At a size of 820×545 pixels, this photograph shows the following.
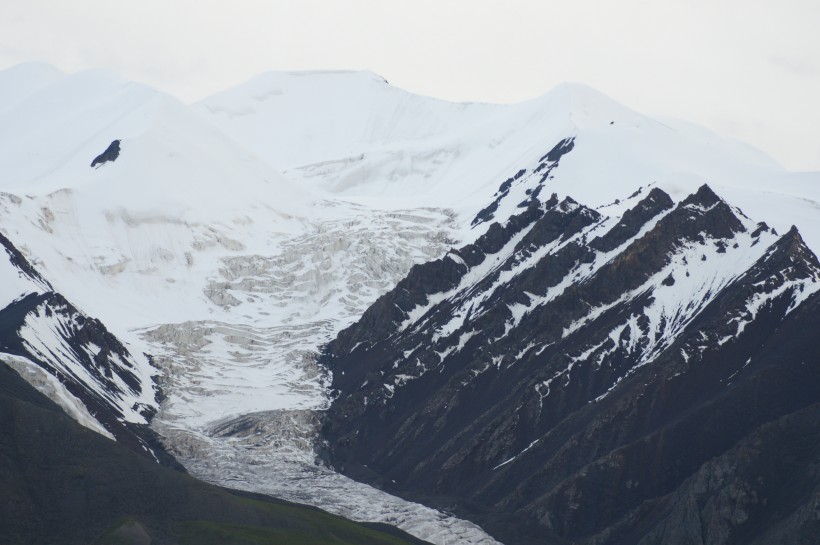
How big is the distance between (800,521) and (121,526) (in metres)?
70.2

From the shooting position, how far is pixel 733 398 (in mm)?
198875

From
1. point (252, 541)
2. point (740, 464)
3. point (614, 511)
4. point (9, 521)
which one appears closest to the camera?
point (9, 521)

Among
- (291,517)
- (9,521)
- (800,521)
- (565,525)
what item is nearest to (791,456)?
(800,521)

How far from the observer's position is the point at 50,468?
163 metres

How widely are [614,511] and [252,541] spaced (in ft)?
175

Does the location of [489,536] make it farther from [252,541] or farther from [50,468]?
[50,468]

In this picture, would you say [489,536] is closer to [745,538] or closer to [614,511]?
[614,511]

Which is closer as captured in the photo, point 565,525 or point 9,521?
point 9,521

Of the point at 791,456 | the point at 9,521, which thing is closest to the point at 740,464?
the point at 791,456

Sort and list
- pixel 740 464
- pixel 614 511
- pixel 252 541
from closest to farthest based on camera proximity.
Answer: pixel 252 541 < pixel 740 464 < pixel 614 511

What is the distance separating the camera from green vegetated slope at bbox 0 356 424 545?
505 feet

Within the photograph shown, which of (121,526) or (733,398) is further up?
(733,398)

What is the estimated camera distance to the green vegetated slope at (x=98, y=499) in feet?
505

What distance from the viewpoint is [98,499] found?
16088cm
